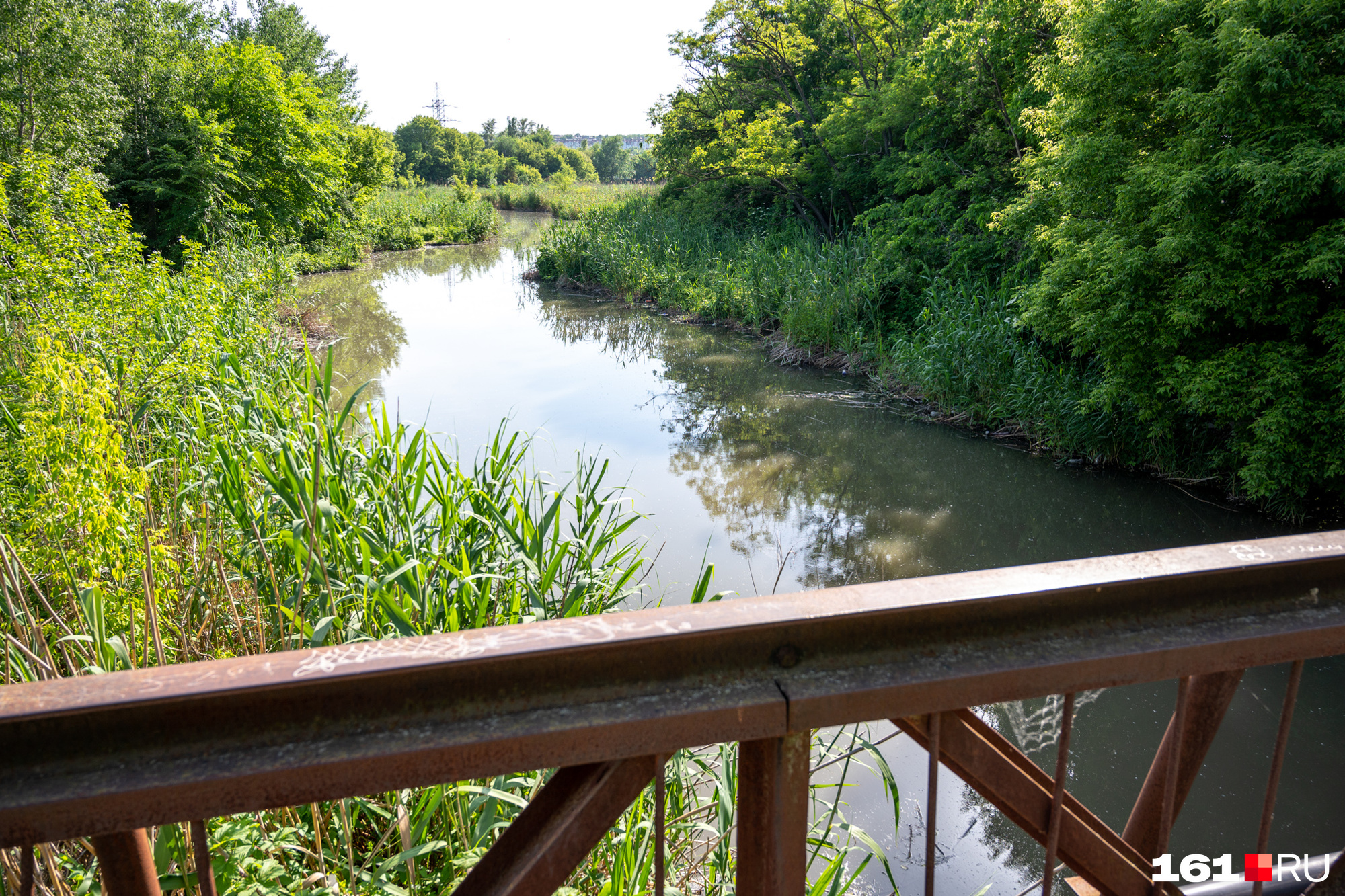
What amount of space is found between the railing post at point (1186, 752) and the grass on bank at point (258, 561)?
37.0 inches

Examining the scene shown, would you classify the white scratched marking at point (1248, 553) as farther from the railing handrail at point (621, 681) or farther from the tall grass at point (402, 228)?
the tall grass at point (402, 228)

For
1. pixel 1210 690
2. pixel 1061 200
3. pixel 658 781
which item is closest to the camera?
pixel 658 781

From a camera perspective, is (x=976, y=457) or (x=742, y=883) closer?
(x=742, y=883)

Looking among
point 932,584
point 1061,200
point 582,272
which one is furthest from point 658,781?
point 582,272

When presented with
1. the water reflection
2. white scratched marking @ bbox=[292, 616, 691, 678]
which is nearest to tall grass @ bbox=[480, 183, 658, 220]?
the water reflection

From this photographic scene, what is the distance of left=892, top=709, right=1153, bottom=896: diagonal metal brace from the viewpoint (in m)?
0.89

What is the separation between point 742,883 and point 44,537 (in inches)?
94.1

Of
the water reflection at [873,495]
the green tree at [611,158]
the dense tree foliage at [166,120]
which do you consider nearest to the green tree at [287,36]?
the dense tree foliage at [166,120]

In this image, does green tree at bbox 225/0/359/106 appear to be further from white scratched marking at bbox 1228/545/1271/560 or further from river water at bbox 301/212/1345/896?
white scratched marking at bbox 1228/545/1271/560

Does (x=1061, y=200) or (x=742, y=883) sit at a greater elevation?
(x=1061, y=200)

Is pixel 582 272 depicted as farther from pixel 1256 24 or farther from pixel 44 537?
pixel 44 537

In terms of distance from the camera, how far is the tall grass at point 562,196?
30469 millimetres

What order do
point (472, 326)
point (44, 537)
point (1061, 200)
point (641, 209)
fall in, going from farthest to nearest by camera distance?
point (641, 209), point (472, 326), point (1061, 200), point (44, 537)

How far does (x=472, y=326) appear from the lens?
1404 cm
